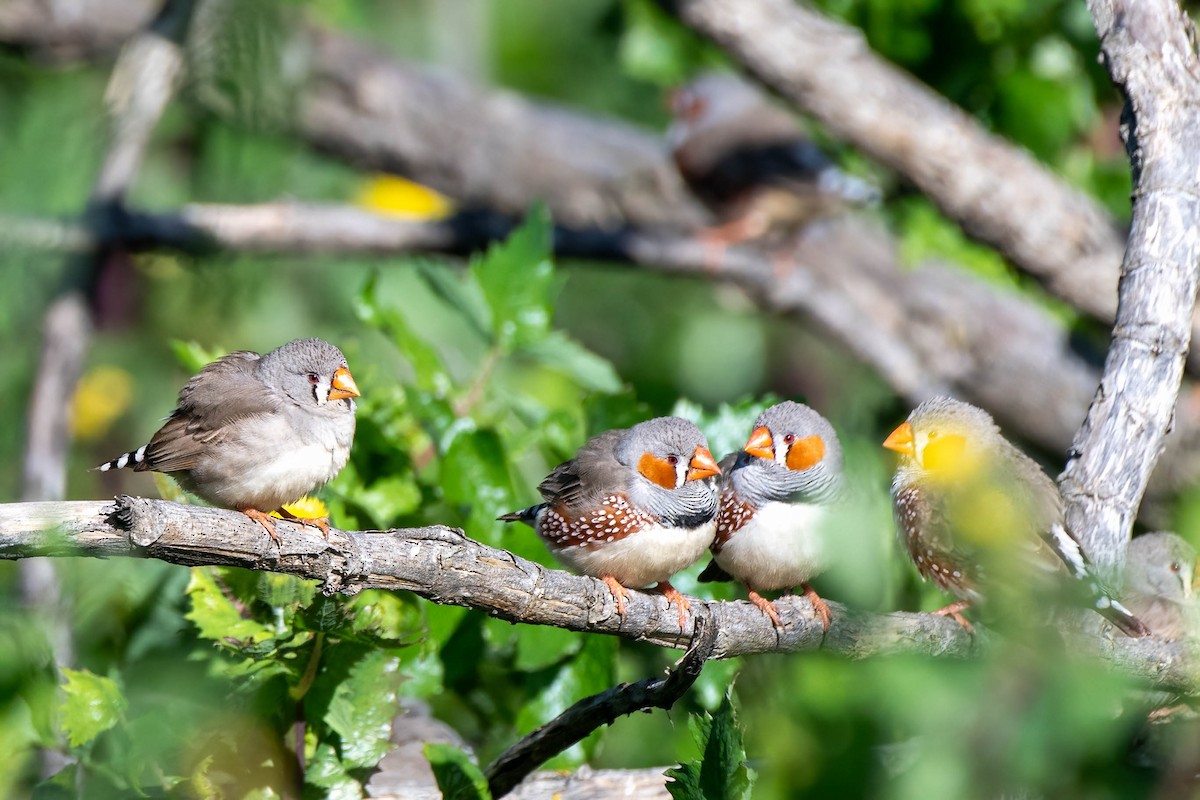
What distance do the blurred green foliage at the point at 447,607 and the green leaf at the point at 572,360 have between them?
0.01 m

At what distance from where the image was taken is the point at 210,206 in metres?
4.84

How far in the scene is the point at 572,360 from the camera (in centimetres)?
401

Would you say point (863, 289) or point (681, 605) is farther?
point (863, 289)

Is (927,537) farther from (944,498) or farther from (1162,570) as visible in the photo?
(1162,570)

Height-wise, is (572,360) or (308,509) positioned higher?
(572,360)

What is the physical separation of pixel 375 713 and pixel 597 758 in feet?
3.42

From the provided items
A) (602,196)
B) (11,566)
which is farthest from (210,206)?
(602,196)

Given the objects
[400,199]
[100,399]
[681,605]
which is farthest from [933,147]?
[100,399]

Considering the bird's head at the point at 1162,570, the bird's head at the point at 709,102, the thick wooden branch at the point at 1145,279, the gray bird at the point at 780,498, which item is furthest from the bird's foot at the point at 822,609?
the bird's head at the point at 709,102

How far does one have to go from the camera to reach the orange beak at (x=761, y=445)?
8.91 feet

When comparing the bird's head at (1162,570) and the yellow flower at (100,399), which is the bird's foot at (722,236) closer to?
the yellow flower at (100,399)

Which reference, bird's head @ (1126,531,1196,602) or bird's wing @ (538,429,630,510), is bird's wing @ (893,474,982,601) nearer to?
bird's wing @ (538,429,630,510)

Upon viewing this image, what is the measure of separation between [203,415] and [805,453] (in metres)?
1.35

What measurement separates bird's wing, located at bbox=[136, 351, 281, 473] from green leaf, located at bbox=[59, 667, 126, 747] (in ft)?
1.71
